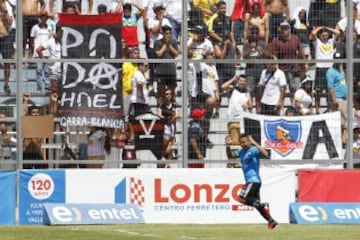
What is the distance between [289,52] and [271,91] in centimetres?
111

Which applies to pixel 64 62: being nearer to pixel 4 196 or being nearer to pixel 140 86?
pixel 140 86

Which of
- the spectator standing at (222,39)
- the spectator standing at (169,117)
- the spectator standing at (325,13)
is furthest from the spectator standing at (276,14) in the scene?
the spectator standing at (169,117)

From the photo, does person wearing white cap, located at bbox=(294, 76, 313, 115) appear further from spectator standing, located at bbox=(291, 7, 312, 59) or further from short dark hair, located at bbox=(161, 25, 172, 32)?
short dark hair, located at bbox=(161, 25, 172, 32)

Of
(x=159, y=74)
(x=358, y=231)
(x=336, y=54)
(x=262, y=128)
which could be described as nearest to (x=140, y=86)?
(x=159, y=74)

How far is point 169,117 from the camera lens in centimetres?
2509

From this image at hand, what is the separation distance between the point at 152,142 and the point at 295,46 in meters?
4.25

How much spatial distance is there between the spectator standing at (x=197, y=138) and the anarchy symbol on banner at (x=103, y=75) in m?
2.04

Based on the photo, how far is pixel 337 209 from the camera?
891 inches

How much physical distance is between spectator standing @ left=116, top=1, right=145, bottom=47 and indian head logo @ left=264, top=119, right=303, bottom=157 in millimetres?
3814

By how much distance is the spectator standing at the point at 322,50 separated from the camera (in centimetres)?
2564

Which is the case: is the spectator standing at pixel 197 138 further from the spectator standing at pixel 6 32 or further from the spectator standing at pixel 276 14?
the spectator standing at pixel 6 32

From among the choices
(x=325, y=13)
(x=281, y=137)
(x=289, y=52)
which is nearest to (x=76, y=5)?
(x=289, y=52)

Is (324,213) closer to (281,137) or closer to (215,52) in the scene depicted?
(281,137)

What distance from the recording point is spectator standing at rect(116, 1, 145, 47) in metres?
25.1
